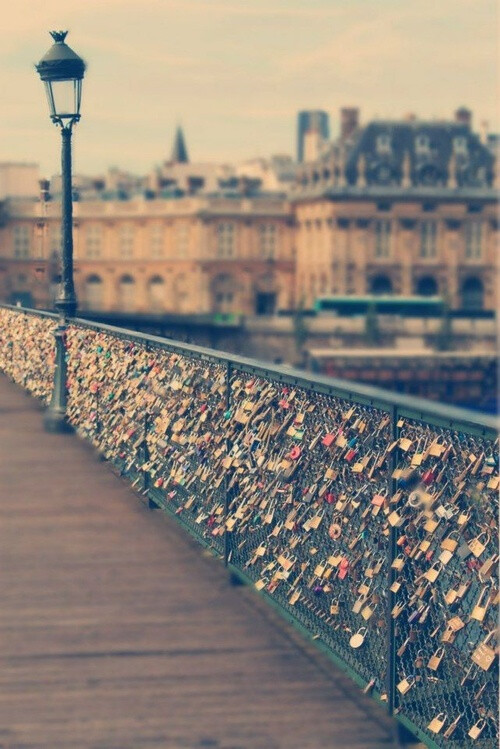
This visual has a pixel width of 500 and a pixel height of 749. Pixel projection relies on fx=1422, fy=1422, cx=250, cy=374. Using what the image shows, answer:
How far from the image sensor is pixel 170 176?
13188cm

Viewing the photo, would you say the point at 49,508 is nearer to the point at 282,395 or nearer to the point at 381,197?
the point at 282,395

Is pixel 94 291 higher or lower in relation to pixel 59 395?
lower

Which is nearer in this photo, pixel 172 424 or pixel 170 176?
pixel 172 424

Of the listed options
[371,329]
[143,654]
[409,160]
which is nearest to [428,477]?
[143,654]

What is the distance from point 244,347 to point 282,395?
301ft

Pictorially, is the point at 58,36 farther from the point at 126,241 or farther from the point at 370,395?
the point at 126,241

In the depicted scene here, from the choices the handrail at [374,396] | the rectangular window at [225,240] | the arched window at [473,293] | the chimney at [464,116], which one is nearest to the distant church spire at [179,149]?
the rectangular window at [225,240]

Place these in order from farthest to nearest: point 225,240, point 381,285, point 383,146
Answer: point 225,240 → point 381,285 → point 383,146

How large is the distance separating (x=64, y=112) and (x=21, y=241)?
10380 centimetres

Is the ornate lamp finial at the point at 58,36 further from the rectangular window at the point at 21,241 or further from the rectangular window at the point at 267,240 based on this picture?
the rectangular window at the point at 21,241

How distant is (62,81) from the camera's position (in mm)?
16062

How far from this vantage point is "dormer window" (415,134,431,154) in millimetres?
104194

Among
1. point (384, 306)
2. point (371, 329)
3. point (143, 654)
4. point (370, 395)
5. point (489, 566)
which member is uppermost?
point (370, 395)

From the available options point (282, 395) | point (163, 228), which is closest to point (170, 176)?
point (163, 228)
